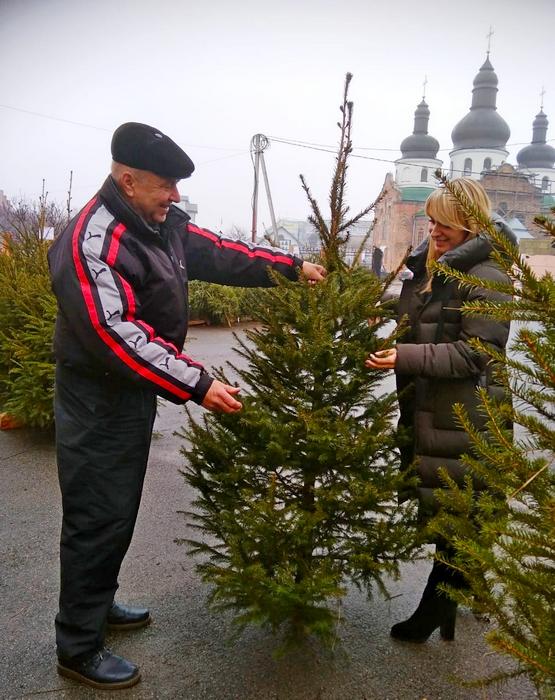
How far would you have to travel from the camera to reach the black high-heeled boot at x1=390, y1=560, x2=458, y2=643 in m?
2.57

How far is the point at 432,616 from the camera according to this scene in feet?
8.75

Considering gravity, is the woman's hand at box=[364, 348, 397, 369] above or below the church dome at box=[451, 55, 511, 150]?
below

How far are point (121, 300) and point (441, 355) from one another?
1251mm

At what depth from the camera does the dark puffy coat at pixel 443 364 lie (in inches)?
90.7

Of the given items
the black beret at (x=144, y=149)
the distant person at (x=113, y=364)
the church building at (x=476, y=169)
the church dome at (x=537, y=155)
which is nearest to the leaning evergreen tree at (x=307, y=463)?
the distant person at (x=113, y=364)

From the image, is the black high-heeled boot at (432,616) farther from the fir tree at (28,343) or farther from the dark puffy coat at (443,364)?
the fir tree at (28,343)

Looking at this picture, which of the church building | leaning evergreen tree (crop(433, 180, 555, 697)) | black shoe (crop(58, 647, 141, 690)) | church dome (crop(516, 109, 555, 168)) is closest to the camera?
leaning evergreen tree (crop(433, 180, 555, 697))

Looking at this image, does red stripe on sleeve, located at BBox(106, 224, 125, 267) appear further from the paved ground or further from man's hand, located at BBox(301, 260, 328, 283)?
the paved ground

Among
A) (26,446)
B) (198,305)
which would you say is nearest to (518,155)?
(198,305)

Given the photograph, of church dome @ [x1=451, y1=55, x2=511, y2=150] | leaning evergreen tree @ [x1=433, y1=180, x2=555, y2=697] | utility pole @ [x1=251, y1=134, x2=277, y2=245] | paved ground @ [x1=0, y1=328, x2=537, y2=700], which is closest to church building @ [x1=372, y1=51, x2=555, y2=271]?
church dome @ [x1=451, y1=55, x2=511, y2=150]

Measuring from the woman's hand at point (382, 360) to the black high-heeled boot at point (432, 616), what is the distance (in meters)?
0.93

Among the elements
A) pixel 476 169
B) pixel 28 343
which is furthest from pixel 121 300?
pixel 476 169

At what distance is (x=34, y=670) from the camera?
2.54 m

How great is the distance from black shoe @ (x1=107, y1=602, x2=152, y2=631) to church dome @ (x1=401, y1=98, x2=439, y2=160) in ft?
233
